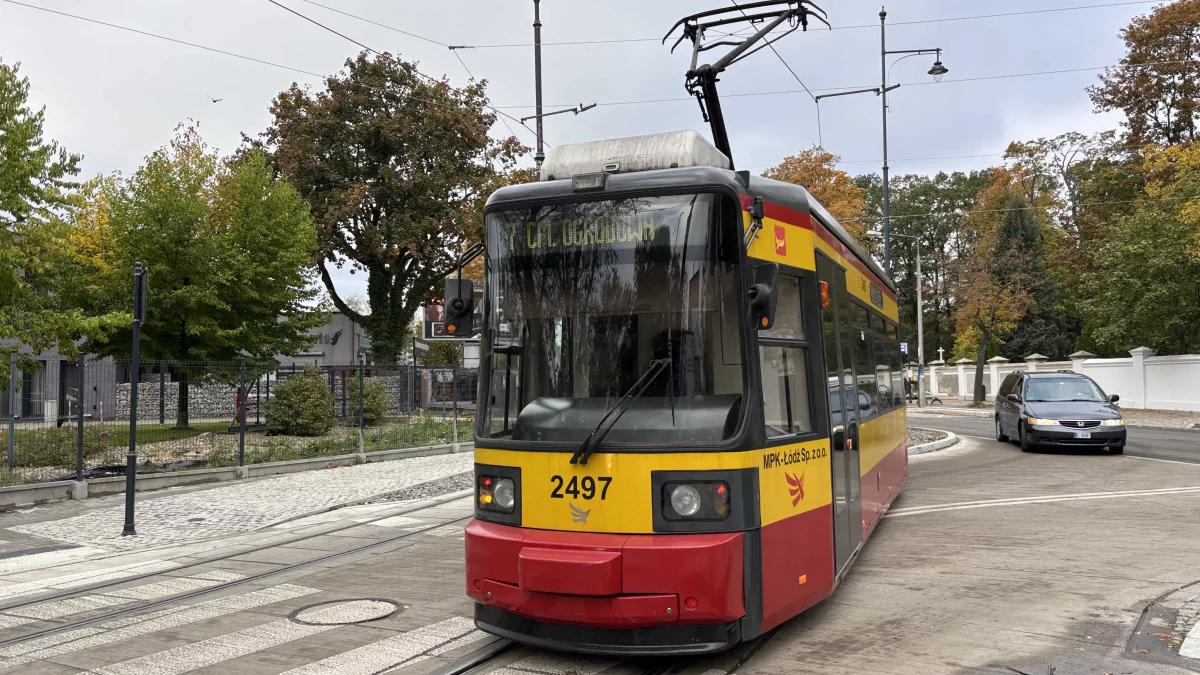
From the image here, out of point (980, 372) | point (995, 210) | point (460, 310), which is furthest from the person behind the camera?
point (995, 210)

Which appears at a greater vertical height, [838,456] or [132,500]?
[838,456]

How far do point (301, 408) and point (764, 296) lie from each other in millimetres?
17815

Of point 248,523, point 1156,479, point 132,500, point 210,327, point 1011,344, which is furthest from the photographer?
point 1011,344

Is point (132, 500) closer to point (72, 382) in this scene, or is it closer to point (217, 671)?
point (72, 382)

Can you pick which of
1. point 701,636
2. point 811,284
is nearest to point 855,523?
point 811,284

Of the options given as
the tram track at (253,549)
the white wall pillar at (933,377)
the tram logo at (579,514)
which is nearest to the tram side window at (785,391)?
the tram logo at (579,514)

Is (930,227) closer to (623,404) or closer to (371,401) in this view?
(371,401)

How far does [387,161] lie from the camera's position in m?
36.6

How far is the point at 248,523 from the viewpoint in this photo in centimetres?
1238

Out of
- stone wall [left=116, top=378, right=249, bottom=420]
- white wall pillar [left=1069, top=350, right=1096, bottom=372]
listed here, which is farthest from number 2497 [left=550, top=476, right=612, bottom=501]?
white wall pillar [left=1069, top=350, right=1096, bottom=372]

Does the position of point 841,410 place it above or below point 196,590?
above

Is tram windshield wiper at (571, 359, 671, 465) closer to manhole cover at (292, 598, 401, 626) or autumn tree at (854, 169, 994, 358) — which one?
manhole cover at (292, 598, 401, 626)

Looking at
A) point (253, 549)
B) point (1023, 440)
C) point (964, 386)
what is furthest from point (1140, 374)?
point (253, 549)

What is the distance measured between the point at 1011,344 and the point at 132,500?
208 ft
